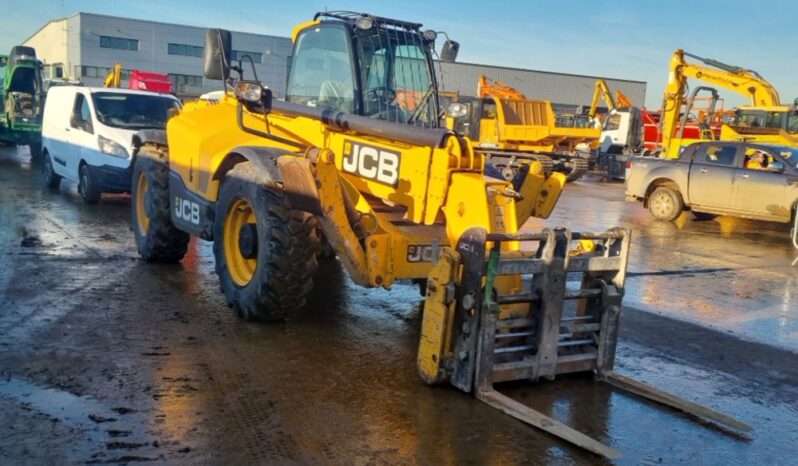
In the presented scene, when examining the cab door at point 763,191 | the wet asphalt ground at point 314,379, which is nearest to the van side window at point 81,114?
the wet asphalt ground at point 314,379

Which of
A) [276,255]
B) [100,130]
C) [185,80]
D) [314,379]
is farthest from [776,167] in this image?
[185,80]

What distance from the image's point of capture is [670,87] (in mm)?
22531

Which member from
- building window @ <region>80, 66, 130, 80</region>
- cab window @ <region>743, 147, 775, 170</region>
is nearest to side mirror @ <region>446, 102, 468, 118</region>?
cab window @ <region>743, 147, 775, 170</region>

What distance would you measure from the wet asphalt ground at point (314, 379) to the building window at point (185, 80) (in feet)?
172

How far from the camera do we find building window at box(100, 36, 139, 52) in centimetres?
5606

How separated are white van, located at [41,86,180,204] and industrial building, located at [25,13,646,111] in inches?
1591

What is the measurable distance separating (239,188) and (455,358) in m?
2.58

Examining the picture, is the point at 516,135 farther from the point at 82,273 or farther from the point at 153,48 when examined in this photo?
the point at 153,48

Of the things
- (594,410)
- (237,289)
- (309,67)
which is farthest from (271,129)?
(594,410)

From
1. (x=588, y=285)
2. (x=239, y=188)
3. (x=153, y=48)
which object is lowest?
(x=588, y=285)

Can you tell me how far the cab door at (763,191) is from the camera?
13703 mm

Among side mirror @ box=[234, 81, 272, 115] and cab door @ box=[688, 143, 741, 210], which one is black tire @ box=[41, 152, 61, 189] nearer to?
side mirror @ box=[234, 81, 272, 115]

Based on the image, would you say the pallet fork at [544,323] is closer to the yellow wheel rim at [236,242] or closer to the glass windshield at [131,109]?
the yellow wheel rim at [236,242]

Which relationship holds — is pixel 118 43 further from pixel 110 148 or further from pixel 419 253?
pixel 419 253
